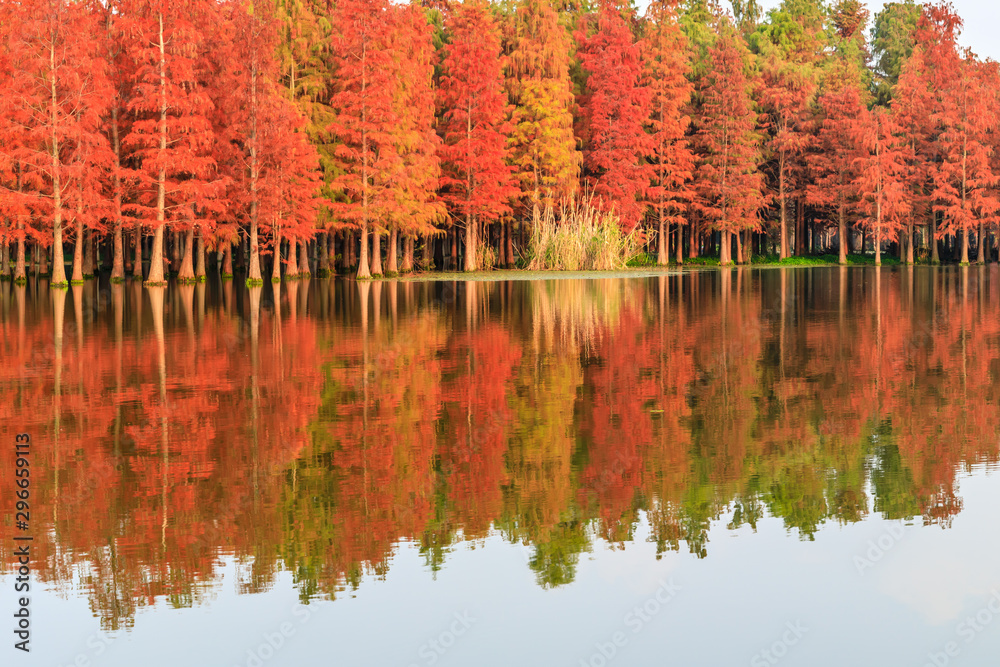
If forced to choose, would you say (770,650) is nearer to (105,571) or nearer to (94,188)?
(105,571)

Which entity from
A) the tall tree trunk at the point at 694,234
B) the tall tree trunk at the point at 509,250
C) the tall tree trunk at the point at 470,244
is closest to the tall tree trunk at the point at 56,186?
the tall tree trunk at the point at 470,244

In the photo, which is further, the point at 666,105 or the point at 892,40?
the point at 892,40

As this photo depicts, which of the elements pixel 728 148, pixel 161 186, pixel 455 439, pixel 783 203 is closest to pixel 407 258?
pixel 161 186

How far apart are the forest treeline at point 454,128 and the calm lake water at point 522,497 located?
3141cm

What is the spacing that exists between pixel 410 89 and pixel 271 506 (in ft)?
165

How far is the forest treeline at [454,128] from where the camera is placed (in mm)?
46031

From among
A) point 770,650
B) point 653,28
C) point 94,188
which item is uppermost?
point 653,28

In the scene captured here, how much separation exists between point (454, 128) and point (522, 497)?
53.6 m

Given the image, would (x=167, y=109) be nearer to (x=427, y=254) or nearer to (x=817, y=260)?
(x=427, y=254)

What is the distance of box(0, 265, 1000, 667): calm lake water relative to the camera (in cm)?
571

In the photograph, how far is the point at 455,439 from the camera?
10.3 metres

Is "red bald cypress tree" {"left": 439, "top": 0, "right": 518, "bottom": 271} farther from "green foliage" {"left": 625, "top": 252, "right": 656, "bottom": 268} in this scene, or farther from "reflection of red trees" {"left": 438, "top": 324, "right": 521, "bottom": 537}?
"reflection of red trees" {"left": 438, "top": 324, "right": 521, "bottom": 537}

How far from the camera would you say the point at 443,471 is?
29.3 feet

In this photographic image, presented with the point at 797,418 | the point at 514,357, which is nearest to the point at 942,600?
the point at 797,418
